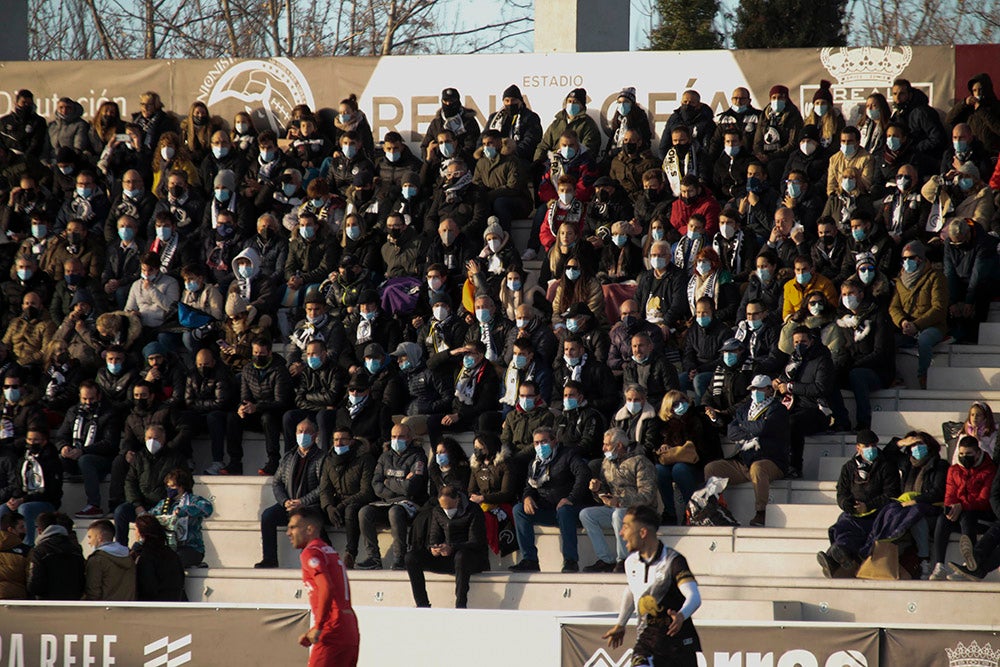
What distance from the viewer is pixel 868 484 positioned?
13250 mm

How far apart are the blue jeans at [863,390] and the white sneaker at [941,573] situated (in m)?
2.06

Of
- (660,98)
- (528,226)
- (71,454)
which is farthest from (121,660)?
(660,98)

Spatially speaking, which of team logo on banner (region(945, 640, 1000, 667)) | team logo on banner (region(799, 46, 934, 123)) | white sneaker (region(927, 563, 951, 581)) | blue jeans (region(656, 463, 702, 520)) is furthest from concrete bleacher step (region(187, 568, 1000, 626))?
team logo on banner (region(799, 46, 934, 123))

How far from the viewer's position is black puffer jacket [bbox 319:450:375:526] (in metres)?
14.6

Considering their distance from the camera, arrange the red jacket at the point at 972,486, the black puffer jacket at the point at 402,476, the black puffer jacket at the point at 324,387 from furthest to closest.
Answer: the black puffer jacket at the point at 324,387 → the black puffer jacket at the point at 402,476 → the red jacket at the point at 972,486

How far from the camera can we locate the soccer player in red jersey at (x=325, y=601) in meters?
9.79

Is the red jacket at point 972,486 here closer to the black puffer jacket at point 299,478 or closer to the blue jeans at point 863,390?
the blue jeans at point 863,390

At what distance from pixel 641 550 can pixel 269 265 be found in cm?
944

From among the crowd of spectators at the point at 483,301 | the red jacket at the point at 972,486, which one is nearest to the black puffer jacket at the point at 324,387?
the crowd of spectators at the point at 483,301

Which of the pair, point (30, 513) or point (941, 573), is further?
point (30, 513)

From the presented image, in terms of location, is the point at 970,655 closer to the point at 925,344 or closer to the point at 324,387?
the point at 925,344

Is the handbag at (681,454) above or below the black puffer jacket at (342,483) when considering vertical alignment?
above

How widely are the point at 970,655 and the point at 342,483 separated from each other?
6296 mm

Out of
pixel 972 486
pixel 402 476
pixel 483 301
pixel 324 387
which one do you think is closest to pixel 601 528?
pixel 402 476
